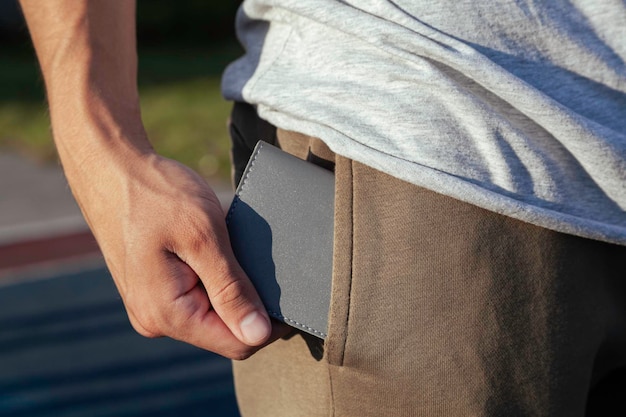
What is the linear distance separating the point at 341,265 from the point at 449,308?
15 centimetres

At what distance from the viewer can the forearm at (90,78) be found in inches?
50.3

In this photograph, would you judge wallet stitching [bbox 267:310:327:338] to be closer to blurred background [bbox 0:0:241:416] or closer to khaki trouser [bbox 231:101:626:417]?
khaki trouser [bbox 231:101:626:417]

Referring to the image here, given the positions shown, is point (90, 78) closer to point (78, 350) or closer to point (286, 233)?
point (286, 233)

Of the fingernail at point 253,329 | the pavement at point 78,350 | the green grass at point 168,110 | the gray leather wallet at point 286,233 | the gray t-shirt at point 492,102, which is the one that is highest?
the gray t-shirt at point 492,102

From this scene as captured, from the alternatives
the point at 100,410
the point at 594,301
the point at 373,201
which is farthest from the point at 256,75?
the point at 100,410

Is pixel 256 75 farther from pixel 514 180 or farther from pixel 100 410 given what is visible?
pixel 100 410

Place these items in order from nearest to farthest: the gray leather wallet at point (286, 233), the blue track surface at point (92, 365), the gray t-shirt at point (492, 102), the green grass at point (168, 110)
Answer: the gray t-shirt at point (492, 102), the gray leather wallet at point (286, 233), the blue track surface at point (92, 365), the green grass at point (168, 110)

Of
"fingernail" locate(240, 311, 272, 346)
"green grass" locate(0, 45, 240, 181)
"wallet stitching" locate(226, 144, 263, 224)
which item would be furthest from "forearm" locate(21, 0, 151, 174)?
"green grass" locate(0, 45, 240, 181)

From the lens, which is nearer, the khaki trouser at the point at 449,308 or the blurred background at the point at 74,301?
the khaki trouser at the point at 449,308

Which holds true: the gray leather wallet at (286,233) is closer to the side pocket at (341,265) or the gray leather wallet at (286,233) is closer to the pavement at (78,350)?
the side pocket at (341,265)

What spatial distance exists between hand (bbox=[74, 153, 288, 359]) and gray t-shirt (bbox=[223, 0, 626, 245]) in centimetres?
20

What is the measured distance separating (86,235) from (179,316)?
14.9 feet

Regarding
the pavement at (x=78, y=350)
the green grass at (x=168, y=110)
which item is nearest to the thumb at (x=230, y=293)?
the pavement at (x=78, y=350)

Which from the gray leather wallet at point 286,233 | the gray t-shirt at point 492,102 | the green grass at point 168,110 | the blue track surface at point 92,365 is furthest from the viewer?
the green grass at point 168,110
